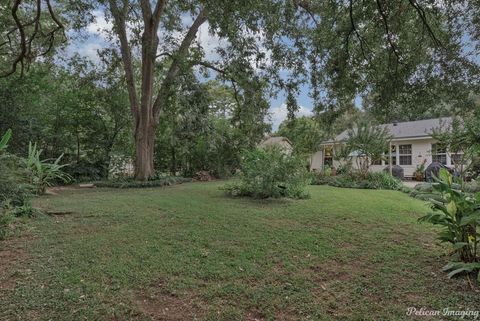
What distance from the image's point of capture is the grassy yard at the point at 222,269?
2.41 metres

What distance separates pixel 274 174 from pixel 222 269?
13.9 feet

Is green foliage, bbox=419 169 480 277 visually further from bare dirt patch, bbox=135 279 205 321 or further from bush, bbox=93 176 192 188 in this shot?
bush, bbox=93 176 192 188

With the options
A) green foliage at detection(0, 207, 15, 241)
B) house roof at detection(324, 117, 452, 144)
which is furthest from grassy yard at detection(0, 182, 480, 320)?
house roof at detection(324, 117, 452, 144)

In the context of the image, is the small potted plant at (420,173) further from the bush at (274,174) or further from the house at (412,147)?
the bush at (274,174)

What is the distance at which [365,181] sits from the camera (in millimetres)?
11492

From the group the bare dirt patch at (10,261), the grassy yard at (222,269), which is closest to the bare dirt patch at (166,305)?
the grassy yard at (222,269)

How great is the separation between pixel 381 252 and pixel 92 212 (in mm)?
4794

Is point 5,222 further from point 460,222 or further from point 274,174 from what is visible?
point 460,222

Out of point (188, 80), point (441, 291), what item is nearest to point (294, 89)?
point (441, 291)

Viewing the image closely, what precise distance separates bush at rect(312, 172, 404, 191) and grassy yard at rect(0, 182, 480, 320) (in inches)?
250

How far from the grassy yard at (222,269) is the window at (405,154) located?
13.6 metres

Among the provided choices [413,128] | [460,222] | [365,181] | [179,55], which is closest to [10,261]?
[460,222]

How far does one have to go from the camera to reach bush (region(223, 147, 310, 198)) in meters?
7.17

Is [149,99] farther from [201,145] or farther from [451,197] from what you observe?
[451,197]
